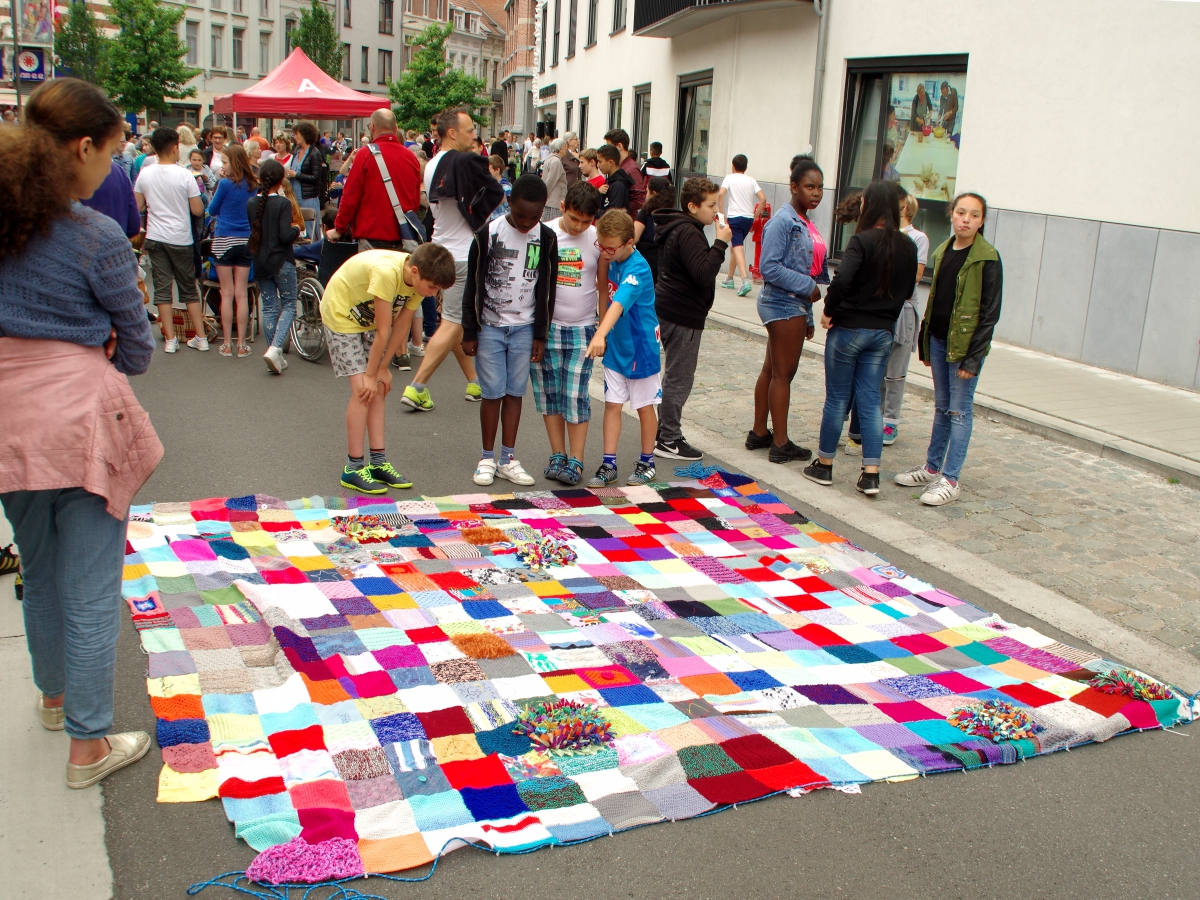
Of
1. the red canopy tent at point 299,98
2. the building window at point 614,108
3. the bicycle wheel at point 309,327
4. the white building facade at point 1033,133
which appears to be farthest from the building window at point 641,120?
the bicycle wheel at point 309,327

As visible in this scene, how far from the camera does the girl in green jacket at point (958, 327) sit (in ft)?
20.6

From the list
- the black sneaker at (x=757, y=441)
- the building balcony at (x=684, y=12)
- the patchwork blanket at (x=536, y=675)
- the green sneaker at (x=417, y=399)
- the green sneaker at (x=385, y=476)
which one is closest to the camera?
the patchwork blanket at (x=536, y=675)

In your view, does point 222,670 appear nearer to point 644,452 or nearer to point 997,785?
point 997,785

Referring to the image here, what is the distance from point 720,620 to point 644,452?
2.19 meters

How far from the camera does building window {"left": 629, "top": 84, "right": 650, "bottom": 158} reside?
24.8m

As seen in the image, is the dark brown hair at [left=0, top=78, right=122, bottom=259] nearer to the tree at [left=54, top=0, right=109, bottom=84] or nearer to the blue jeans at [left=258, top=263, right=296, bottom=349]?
the blue jeans at [left=258, top=263, right=296, bottom=349]

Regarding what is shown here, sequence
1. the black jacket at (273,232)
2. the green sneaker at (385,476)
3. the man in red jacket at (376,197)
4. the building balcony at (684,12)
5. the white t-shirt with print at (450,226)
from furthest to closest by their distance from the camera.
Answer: the building balcony at (684,12) → the black jacket at (273,232) → the man in red jacket at (376,197) → the white t-shirt with print at (450,226) → the green sneaker at (385,476)

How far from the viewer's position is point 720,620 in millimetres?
4617

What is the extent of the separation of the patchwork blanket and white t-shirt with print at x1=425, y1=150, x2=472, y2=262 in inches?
150

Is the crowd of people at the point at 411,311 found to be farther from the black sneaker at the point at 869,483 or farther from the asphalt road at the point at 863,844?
the asphalt road at the point at 863,844

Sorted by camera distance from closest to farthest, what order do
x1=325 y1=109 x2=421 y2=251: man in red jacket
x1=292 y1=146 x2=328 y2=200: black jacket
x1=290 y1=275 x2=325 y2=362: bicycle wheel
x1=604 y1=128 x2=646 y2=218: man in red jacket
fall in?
1. x1=325 y1=109 x2=421 y2=251: man in red jacket
2. x1=290 y1=275 x2=325 y2=362: bicycle wheel
3. x1=604 y1=128 x2=646 y2=218: man in red jacket
4. x1=292 y1=146 x2=328 y2=200: black jacket

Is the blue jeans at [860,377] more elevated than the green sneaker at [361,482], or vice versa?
the blue jeans at [860,377]

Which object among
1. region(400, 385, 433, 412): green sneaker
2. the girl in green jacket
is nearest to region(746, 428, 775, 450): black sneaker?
the girl in green jacket

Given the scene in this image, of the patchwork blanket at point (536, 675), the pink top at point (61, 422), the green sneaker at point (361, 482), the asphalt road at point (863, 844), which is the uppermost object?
the pink top at point (61, 422)
